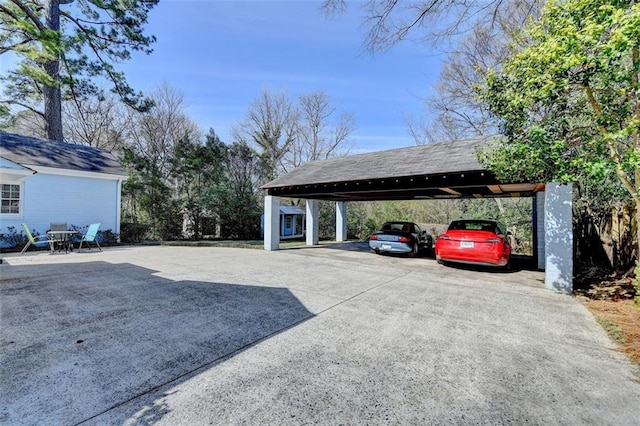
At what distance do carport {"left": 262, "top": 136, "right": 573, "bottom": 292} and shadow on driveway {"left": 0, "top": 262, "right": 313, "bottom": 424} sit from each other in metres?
5.40

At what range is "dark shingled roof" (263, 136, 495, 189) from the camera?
8.02 m

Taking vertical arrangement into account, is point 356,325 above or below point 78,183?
below

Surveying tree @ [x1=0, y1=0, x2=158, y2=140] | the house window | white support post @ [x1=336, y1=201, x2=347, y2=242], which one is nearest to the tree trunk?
tree @ [x1=0, y1=0, x2=158, y2=140]

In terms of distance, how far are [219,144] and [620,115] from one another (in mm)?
19834

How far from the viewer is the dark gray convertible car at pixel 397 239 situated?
10.5m

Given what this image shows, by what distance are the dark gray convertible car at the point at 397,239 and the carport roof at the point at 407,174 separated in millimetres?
1627

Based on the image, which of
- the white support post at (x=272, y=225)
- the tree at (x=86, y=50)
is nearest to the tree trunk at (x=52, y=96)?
the tree at (x=86, y=50)

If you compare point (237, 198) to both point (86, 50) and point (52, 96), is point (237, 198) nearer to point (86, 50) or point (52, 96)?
point (86, 50)

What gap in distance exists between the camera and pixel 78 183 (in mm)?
12984

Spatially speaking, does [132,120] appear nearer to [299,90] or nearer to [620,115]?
[299,90]

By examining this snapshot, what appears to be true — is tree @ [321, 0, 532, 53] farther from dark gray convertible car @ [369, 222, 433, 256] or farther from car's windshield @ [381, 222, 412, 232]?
car's windshield @ [381, 222, 412, 232]

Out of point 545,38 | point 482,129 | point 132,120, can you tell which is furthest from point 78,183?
point 482,129

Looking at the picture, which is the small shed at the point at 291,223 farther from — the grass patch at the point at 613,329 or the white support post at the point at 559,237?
the grass patch at the point at 613,329

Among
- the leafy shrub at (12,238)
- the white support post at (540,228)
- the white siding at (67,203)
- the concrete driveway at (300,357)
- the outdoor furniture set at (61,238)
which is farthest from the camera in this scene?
the white siding at (67,203)
